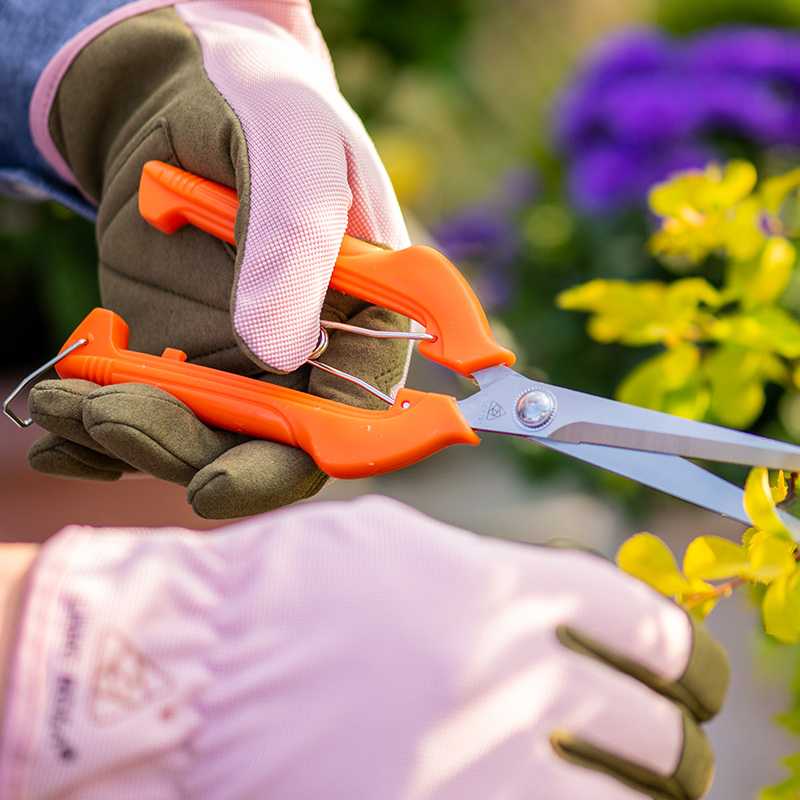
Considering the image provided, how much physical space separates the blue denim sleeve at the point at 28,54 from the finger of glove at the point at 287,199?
0.12 m

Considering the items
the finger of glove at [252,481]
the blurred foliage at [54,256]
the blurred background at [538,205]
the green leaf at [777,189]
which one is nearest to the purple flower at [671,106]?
the blurred background at [538,205]

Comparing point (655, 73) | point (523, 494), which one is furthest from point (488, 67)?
point (523, 494)

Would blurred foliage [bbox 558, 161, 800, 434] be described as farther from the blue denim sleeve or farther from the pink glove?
the blue denim sleeve

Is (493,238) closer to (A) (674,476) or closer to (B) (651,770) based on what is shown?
(A) (674,476)

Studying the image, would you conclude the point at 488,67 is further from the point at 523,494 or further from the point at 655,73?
the point at 523,494

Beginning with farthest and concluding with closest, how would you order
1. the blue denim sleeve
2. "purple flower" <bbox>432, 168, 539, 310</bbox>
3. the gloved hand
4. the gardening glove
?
"purple flower" <bbox>432, 168, 539, 310</bbox> → the blue denim sleeve → the gloved hand → the gardening glove

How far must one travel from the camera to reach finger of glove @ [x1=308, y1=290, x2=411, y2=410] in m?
0.36

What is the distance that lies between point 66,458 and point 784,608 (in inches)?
13.0

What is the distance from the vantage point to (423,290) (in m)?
0.34

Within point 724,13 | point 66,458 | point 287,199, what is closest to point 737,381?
point 287,199

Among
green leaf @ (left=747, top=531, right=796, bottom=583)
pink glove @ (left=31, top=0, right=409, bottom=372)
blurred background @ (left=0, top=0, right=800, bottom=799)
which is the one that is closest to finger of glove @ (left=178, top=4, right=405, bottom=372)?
pink glove @ (left=31, top=0, right=409, bottom=372)

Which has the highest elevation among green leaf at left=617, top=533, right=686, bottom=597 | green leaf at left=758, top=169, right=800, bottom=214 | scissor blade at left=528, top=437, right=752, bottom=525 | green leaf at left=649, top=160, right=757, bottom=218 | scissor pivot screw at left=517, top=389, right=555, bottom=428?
green leaf at left=758, top=169, right=800, bottom=214

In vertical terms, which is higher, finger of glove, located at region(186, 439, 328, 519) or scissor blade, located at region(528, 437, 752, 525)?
scissor blade, located at region(528, 437, 752, 525)

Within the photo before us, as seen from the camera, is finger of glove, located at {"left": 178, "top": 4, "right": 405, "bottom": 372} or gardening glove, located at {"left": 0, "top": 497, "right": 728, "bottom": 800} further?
finger of glove, located at {"left": 178, "top": 4, "right": 405, "bottom": 372}
